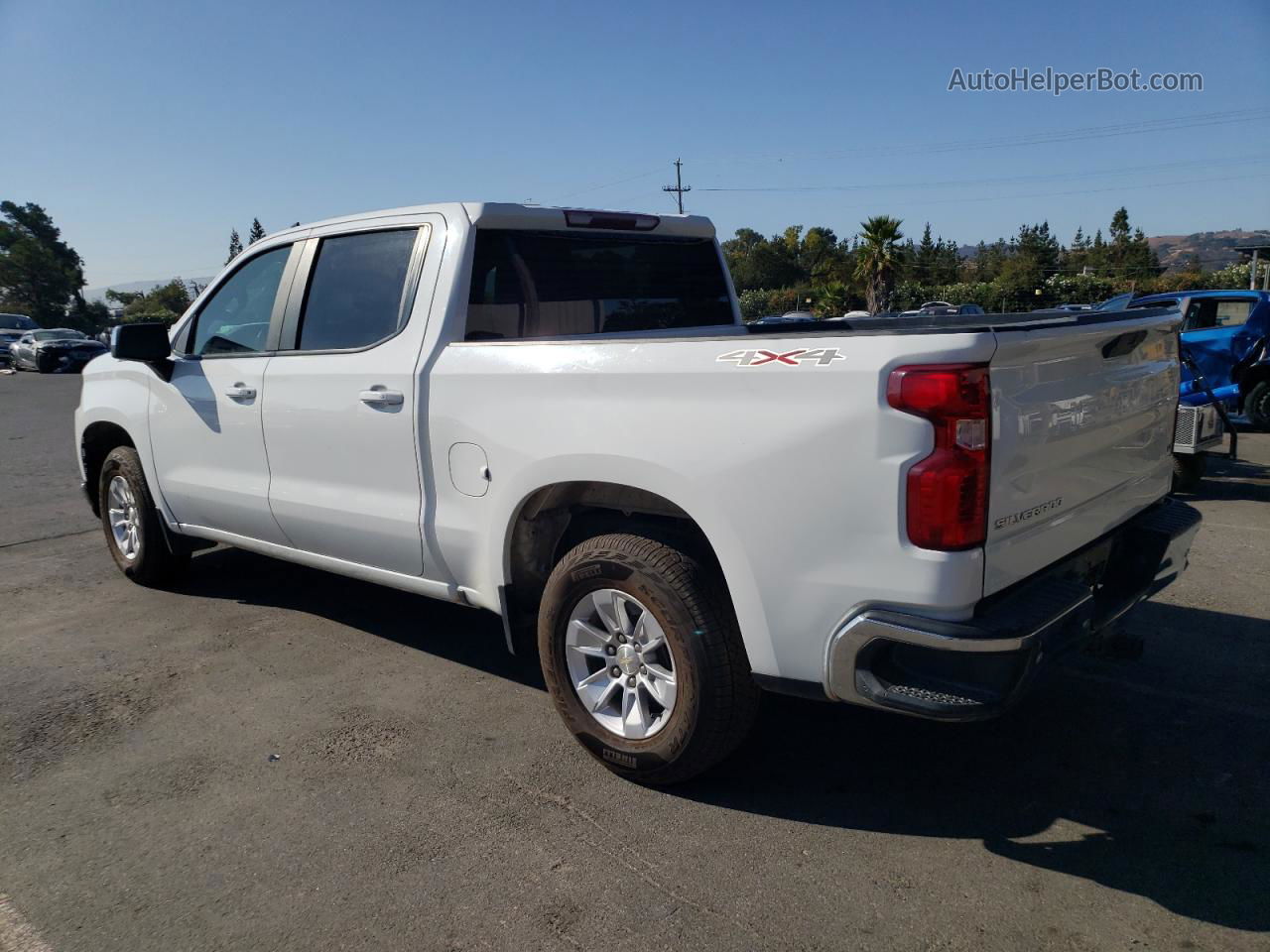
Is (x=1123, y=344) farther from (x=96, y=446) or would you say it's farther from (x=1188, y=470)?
(x=96, y=446)

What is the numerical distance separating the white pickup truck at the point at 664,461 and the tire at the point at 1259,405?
1005cm

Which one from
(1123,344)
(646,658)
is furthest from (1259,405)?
(646,658)

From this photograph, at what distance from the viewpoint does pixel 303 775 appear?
3531mm

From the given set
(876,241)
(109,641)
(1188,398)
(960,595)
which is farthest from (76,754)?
(876,241)

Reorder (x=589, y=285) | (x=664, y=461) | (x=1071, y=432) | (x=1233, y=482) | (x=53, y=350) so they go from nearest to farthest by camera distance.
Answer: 1. (x=1071, y=432)
2. (x=664, y=461)
3. (x=589, y=285)
4. (x=1233, y=482)
5. (x=53, y=350)

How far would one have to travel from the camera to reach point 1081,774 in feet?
11.2

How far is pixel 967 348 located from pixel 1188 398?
9.27m

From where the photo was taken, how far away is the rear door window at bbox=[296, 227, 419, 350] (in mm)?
4145

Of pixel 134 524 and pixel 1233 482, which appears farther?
pixel 1233 482

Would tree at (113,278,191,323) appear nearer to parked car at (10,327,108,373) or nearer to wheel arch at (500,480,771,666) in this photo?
parked car at (10,327,108,373)

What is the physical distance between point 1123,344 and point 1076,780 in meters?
1.50

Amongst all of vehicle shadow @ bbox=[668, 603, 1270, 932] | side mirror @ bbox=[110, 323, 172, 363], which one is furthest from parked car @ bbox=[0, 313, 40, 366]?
vehicle shadow @ bbox=[668, 603, 1270, 932]

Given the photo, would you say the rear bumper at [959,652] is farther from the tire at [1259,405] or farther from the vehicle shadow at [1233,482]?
the tire at [1259,405]

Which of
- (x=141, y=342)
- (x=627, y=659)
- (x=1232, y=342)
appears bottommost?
(x=627, y=659)
